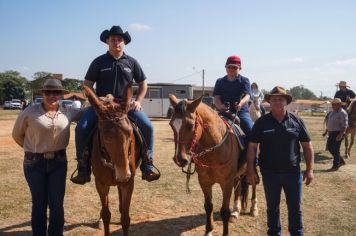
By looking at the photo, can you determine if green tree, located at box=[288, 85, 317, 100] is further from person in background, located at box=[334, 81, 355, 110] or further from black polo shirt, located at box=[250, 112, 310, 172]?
black polo shirt, located at box=[250, 112, 310, 172]

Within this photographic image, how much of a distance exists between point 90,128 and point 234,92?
9.19 feet

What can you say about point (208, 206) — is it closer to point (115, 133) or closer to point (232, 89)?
point (232, 89)

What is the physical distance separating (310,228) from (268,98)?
9.38 feet

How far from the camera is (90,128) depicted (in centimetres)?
470

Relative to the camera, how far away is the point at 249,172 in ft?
15.2

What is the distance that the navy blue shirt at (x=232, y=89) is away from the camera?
20.1ft

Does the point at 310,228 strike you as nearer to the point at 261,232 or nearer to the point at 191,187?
the point at 261,232

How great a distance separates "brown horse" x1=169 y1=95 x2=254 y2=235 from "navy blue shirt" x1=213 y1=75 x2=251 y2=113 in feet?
3.09

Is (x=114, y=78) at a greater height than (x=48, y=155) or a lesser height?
greater

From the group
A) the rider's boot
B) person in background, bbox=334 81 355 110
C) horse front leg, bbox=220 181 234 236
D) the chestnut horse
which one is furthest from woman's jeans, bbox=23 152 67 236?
person in background, bbox=334 81 355 110

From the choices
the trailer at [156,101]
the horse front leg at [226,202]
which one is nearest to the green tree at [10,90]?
the trailer at [156,101]

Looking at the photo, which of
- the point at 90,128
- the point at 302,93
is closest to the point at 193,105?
the point at 90,128

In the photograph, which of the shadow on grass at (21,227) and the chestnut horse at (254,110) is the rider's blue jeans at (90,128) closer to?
the shadow on grass at (21,227)

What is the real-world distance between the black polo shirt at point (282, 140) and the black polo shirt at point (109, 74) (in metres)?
2.10
